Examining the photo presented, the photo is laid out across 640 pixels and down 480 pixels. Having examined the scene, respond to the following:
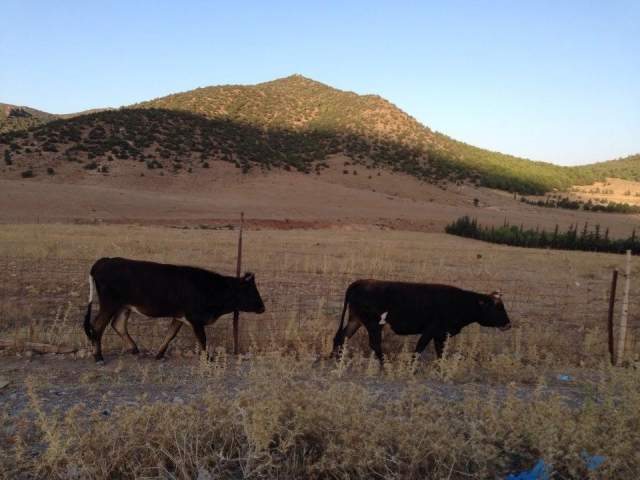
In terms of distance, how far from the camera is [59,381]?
6.59 metres

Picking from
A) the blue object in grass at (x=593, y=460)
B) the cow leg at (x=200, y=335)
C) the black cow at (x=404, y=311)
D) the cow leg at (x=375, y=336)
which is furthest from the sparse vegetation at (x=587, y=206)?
the blue object in grass at (x=593, y=460)

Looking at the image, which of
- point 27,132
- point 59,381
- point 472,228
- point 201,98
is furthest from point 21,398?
point 201,98

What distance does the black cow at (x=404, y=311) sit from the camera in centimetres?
814

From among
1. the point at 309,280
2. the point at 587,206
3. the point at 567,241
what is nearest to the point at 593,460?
the point at 309,280

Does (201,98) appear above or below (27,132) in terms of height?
above

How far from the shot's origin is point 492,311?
346 inches

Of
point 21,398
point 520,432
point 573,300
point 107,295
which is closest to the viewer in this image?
point 520,432

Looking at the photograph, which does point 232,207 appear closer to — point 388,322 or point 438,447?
point 388,322

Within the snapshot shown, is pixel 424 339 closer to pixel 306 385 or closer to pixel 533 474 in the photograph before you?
pixel 306 385

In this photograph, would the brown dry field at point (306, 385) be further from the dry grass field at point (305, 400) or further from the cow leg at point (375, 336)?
the cow leg at point (375, 336)

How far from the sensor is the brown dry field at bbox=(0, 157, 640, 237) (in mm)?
33844

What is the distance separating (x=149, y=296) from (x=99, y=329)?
76 centimetres

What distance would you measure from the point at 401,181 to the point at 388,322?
56200 mm

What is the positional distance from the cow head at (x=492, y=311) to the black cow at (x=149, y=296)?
3.92 metres
